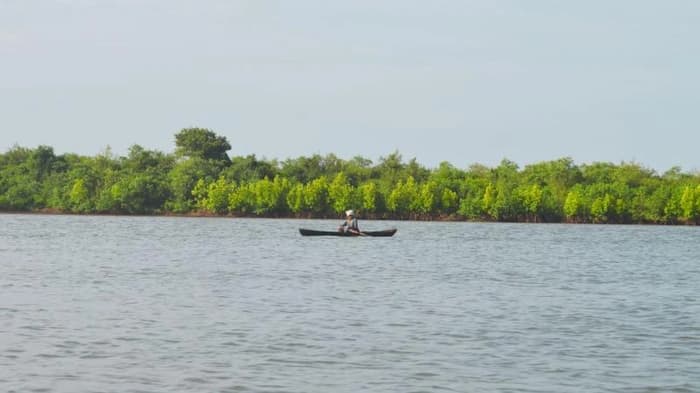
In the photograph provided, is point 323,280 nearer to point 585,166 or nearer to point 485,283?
point 485,283

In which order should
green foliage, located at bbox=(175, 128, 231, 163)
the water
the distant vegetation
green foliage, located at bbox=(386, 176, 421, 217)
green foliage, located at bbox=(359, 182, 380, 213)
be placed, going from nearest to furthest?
the water
the distant vegetation
green foliage, located at bbox=(386, 176, 421, 217)
green foliage, located at bbox=(359, 182, 380, 213)
green foliage, located at bbox=(175, 128, 231, 163)

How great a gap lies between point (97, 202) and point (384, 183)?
3025 centimetres

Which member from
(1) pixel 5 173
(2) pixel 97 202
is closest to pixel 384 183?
(2) pixel 97 202

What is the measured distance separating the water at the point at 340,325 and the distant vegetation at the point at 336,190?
72.0 meters

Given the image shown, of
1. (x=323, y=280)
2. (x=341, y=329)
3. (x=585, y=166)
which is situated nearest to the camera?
(x=341, y=329)

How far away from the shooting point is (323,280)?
33438mm

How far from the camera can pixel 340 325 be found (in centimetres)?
2230

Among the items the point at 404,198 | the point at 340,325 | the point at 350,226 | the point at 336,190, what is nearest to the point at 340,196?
the point at 336,190

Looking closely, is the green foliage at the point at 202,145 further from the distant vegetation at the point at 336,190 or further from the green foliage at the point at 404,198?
the green foliage at the point at 404,198

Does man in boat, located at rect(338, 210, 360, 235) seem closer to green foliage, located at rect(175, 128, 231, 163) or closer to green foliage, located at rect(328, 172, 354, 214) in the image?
green foliage, located at rect(328, 172, 354, 214)

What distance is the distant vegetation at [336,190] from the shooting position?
Answer: 114m

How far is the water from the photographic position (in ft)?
53.9

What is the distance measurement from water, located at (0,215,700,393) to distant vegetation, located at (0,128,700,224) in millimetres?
71957

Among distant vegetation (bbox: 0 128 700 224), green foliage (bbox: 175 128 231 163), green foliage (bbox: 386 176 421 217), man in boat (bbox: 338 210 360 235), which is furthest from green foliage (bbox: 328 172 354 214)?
man in boat (bbox: 338 210 360 235)
